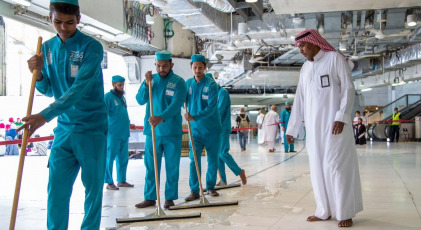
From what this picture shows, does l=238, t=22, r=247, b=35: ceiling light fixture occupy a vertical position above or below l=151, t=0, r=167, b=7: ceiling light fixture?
above

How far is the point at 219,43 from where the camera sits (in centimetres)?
1462

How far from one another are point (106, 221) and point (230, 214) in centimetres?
129

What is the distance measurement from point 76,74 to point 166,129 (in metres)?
2.26

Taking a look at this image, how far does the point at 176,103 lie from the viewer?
17.2 feet

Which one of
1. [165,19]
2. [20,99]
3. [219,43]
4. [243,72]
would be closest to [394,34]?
[219,43]

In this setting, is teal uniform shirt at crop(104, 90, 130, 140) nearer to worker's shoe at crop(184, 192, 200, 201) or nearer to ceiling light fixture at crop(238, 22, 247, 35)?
worker's shoe at crop(184, 192, 200, 201)

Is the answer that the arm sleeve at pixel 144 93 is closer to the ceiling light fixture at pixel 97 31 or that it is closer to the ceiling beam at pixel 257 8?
the ceiling light fixture at pixel 97 31

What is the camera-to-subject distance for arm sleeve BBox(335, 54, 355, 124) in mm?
4305

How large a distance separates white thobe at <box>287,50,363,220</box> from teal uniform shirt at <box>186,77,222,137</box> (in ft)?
5.59

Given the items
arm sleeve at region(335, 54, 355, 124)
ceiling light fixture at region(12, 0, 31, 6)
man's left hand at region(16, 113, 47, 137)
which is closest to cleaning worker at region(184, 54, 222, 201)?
arm sleeve at region(335, 54, 355, 124)

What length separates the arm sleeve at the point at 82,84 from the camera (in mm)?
2785

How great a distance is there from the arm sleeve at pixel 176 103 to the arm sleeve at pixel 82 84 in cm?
194

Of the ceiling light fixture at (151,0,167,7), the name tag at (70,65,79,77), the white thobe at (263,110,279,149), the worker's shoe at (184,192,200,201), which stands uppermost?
the ceiling light fixture at (151,0,167,7)

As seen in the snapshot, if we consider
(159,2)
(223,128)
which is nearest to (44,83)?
(223,128)
